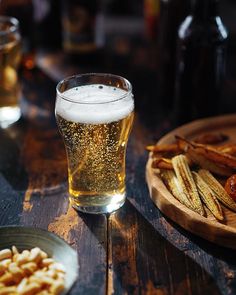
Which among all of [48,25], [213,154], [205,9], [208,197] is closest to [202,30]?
[205,9]

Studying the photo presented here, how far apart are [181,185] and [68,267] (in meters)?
0.29

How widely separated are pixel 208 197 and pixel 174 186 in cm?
7

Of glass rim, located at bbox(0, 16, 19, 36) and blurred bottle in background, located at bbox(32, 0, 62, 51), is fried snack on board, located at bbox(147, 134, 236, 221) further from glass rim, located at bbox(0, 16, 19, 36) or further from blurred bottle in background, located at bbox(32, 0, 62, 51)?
blurred bottle in background, located at bbox(32, 0, 62, 51)

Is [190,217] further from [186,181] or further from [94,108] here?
[94,108]

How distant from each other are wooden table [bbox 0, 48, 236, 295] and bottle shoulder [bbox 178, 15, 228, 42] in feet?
0.76

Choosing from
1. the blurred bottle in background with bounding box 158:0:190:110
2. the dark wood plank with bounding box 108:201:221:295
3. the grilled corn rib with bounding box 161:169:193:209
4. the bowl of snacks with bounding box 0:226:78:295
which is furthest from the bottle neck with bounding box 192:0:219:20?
the bowl of snacks with bounding box 0:226:78:295

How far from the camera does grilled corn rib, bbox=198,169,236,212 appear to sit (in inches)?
40.9

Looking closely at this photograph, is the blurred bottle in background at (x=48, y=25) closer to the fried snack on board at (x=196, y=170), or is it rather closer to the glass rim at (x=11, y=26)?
the glass rim at (x=11, y=26)

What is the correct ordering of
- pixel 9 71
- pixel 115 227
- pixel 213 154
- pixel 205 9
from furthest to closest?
pixel 9 71, pixel 205 9, pixel 213 154, pixel 115 227

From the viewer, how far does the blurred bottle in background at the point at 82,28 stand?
1.59 meters

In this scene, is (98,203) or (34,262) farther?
(98,203)

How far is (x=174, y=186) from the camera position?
1081 mm

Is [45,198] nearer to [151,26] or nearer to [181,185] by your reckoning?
[181,185]

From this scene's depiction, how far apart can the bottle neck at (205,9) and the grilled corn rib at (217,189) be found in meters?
0.35
